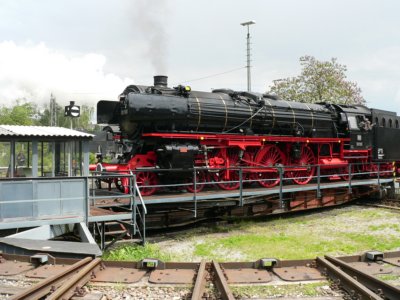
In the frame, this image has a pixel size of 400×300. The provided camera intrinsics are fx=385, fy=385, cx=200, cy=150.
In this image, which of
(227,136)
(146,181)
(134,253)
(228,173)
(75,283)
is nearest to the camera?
(75,283)

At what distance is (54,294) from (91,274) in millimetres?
890

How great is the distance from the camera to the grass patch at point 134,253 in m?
7.72

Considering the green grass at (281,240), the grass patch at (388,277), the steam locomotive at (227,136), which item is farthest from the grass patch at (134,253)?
the grass patch at (388,277)

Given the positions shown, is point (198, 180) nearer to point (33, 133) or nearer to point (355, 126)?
point (33, 133)

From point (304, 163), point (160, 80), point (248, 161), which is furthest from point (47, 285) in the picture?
point (304, 163)

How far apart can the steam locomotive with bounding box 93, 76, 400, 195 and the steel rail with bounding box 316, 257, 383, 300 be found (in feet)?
17.0

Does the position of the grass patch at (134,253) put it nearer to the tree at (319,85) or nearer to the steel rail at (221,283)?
the steel rail at (221,283)

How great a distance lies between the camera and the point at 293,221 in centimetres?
1226

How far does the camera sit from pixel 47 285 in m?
4.05

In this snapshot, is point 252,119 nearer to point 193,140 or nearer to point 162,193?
point 193,140

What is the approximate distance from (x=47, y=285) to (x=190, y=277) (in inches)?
61.7

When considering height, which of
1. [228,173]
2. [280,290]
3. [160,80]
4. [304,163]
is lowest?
[280,290]

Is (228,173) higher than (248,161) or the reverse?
the reverse

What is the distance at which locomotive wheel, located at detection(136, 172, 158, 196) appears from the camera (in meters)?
10.3
